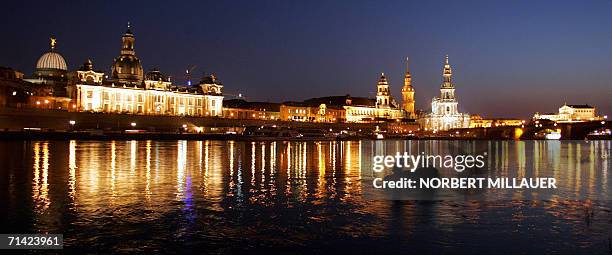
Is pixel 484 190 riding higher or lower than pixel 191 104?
lower

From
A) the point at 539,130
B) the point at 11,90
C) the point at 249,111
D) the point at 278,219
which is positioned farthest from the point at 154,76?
the point at 278,219

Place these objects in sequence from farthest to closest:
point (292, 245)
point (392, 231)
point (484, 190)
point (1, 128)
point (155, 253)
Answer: point (1, 128)
point (484, 190)
point (392, 231)
point (292, 245)
point (155, 253)

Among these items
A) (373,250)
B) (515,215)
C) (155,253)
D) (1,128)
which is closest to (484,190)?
(515,215)

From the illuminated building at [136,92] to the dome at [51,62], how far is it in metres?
13.3

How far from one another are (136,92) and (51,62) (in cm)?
2540

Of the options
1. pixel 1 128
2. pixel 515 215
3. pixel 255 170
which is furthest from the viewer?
pixel 1 128

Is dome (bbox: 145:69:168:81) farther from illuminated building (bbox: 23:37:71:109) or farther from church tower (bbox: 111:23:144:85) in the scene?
illuminated building (bbox: 23:37:71:109)

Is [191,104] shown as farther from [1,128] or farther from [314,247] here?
[314,247]

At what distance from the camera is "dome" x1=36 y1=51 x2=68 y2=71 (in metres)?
161

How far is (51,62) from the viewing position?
162 meters

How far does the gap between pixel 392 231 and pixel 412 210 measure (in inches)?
150

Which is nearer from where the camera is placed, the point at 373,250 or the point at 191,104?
the point at 373,250

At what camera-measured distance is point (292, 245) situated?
1528cm

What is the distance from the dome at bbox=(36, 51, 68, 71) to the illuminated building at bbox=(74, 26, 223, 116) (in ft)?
43.8
